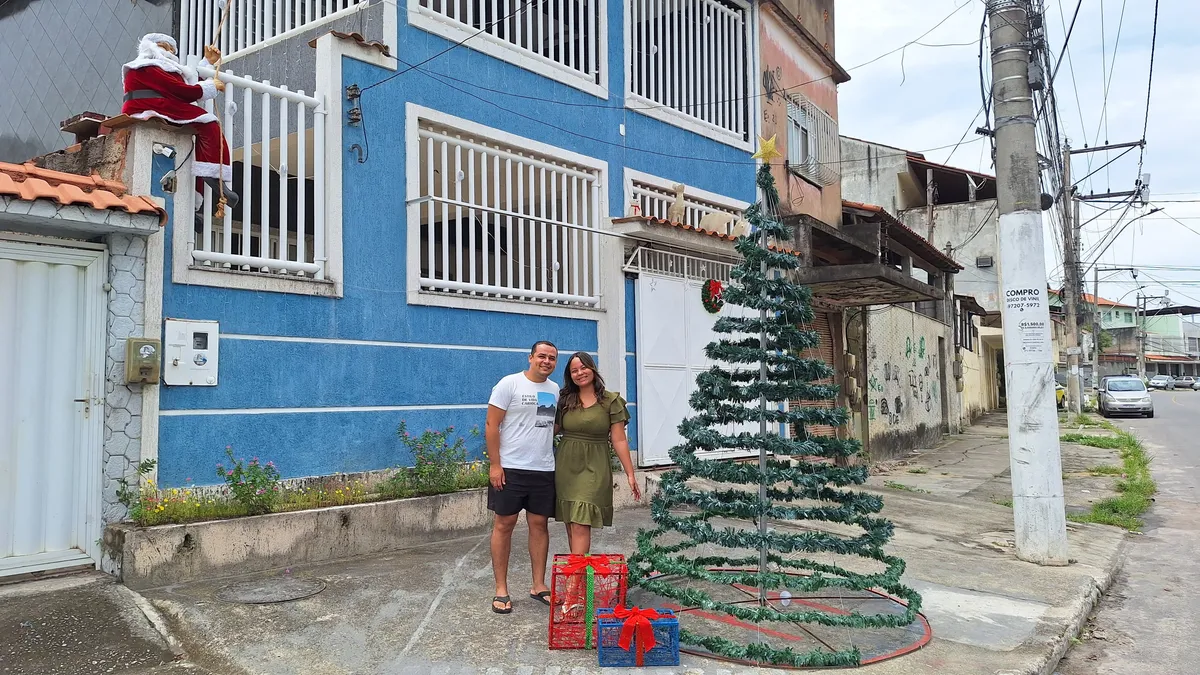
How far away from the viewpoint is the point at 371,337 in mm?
6508

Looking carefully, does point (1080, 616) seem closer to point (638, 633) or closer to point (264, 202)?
point (638, 633)

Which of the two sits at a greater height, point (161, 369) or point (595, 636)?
point (161, 369)

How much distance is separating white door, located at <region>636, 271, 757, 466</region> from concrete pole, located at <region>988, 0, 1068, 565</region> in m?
3.17

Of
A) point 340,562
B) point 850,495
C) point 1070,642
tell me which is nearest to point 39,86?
point 340,562

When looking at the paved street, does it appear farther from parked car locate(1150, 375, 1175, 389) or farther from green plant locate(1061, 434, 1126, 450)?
parked car locate(1150, 375, 1175, 389)

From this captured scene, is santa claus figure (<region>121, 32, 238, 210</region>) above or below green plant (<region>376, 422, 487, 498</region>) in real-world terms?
above

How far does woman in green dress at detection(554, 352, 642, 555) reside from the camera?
15.1ft

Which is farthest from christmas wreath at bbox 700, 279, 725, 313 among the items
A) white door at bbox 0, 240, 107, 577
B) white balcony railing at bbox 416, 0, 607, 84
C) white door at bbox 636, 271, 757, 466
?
white door at bbox 0, 240, 107, 577

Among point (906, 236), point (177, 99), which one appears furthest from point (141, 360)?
point (906, 236)

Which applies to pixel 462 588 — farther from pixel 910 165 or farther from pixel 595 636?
pixel 910 165

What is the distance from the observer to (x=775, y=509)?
14.3 feet

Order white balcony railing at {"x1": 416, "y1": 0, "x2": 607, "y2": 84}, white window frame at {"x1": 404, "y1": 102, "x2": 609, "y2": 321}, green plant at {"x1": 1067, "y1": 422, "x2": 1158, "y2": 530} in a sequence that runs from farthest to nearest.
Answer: green plant at {"x1": 1067, "y1": 422, "x2": 1158, "y2": 530}
white balcony railing at {"x1": 416, "y1": 0, "x2": 607, "y2": 84}
white window frame at {"x1": 404, "y1": 102, "x2": 609, "y2": 321}

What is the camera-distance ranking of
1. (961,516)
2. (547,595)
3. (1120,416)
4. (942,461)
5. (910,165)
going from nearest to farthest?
(547,595)
(961,516)
(942,461)
(910,165)
(1120,416)

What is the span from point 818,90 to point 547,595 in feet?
36.7
